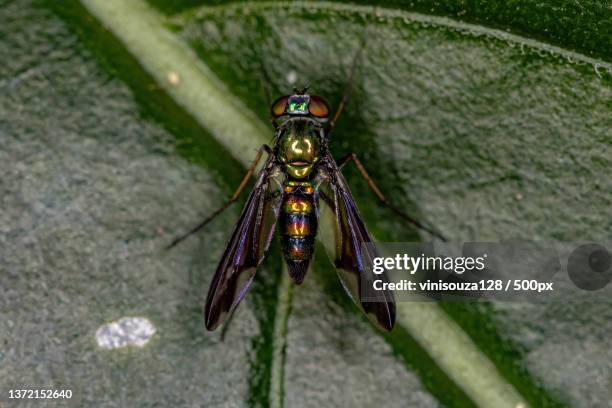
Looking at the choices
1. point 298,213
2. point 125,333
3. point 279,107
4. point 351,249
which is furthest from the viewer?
point 298,213

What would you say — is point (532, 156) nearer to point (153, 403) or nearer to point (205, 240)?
point (205, 240)

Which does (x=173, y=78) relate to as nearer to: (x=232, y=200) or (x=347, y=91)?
(x=232, y=200)

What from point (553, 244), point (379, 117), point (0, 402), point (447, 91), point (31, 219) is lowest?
point (0, 402)

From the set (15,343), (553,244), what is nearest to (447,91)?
(553,244)

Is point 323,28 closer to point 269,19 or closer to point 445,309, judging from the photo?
point 269,19

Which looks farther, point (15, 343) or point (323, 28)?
point (323, 28)

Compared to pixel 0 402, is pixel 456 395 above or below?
above

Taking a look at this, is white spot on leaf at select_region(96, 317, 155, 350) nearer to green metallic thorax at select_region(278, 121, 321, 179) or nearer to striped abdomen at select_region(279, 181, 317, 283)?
striped abdomen at select_region(279, 181, 317, 283)

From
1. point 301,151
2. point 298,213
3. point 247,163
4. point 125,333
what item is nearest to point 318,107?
point 301,151
